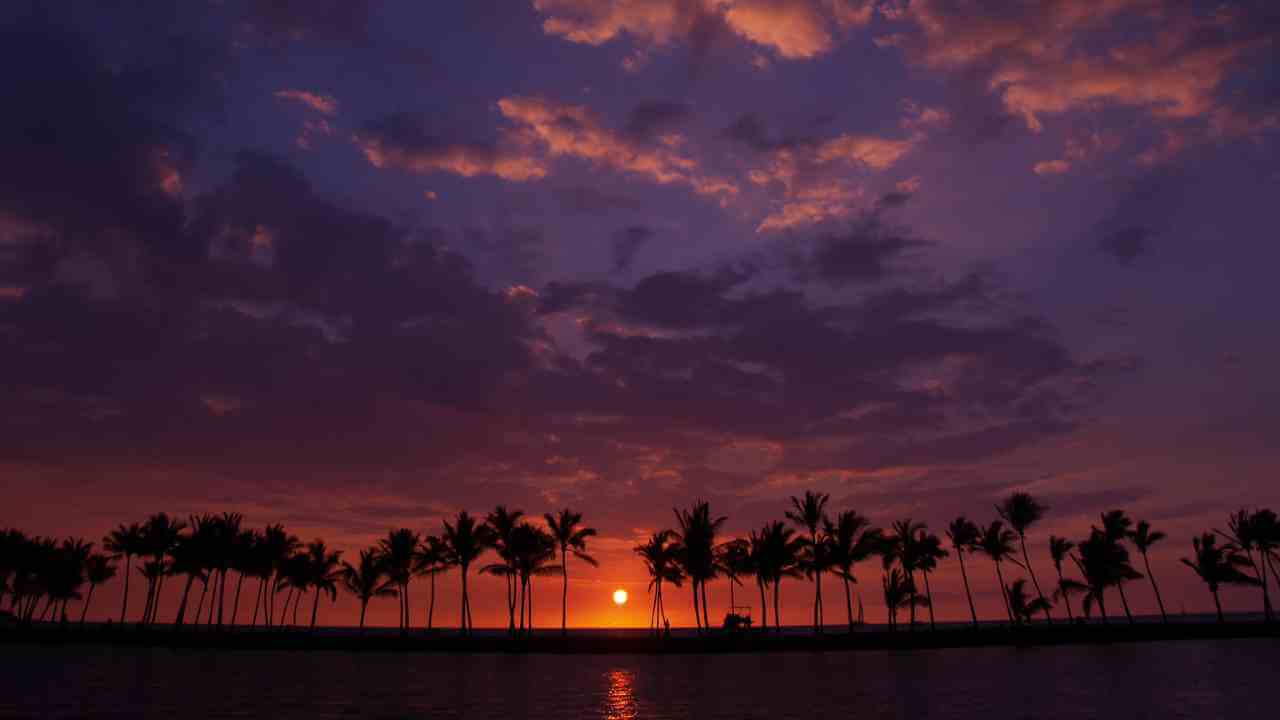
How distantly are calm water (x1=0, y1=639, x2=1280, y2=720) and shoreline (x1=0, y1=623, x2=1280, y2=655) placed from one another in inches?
515

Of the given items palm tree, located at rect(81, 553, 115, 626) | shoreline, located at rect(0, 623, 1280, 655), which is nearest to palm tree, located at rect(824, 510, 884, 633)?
shoreline, located at rect(0, 623, 1280, 655)

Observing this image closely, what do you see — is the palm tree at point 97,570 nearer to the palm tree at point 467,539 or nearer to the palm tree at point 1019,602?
the palm tree at point 467,539

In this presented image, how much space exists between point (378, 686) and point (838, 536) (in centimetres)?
5609

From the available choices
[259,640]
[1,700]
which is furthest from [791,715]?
[259,640]

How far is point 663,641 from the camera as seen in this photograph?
81.6 m

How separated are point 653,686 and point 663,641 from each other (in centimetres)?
4071

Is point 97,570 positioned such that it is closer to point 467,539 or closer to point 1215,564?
point 467,539

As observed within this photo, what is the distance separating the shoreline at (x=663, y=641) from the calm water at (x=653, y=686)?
1308 cm

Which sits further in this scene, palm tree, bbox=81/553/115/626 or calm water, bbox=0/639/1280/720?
palm tree, bbox=81/553/115/626

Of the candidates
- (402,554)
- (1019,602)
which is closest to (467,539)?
(402,554)

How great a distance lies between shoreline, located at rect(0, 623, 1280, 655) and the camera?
79.1m

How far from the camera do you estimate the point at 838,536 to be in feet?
282

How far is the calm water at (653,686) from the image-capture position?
30797 mm

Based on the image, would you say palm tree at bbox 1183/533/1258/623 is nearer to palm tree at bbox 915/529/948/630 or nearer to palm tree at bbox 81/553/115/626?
palm tree at bbox 915/529/948/630
